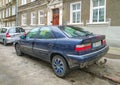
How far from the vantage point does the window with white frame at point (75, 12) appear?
12.9 m

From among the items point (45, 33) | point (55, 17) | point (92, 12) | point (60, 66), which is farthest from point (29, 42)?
point (55, 17)

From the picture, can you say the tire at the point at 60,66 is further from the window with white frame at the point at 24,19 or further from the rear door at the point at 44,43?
the window with white frame at the point at 24,19

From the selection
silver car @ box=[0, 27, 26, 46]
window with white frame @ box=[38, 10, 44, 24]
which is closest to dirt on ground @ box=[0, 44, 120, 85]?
silver car @ box=[0, 27, 26, 46]

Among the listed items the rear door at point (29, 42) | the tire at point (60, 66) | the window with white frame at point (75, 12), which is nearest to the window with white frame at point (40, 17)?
the window with white frame at point (75, 12)

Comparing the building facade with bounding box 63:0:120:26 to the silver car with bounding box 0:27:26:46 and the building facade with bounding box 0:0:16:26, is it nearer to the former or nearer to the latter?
the silver car with bounding box 0:27:26:46

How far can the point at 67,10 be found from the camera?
1390 cm

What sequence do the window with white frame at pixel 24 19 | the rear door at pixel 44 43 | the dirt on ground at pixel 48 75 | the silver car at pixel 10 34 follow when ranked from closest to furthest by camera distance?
1. the dirt on ground at pixel 48 75
2. the rear door at pixel 44 43
3. the silver car at pixel 10 34
4. the window with white frame at pixel 24 19

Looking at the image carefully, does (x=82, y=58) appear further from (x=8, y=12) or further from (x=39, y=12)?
(x=8, y=12)

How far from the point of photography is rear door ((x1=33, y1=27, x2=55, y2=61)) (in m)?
5.34

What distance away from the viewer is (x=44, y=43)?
219 inches

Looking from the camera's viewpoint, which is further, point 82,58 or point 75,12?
point 75,12

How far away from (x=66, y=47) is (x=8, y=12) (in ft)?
91.9

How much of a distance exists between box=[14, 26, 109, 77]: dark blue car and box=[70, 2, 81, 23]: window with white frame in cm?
735

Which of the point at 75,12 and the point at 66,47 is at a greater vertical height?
the point at 75,12
